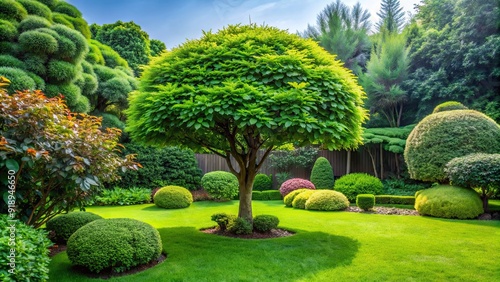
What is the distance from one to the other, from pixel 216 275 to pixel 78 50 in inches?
415

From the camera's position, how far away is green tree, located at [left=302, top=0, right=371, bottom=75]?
2377cm

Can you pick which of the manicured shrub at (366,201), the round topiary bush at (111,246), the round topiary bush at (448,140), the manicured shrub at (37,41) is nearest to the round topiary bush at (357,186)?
the round topiary bush at (448,140)

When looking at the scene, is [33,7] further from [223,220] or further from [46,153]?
A: [46,153]

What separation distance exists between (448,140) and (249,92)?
812 cm

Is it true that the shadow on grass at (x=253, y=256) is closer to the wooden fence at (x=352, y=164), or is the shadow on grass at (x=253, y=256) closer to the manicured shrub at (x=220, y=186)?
the manicured shrub at (x=220, y=186)

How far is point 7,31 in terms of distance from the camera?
1112cm

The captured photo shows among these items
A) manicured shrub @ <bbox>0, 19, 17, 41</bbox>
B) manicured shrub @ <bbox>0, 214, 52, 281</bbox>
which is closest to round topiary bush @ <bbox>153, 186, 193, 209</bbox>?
manicured shrub @ <bbox>0, 19, 17, 41</bbox>

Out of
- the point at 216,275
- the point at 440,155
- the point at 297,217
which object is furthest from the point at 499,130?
the point at 216,275

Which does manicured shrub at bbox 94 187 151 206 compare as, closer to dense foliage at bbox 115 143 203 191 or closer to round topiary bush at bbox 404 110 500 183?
dense foliage at bbox 115 143 203 191

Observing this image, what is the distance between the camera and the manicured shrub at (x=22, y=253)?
2943mm

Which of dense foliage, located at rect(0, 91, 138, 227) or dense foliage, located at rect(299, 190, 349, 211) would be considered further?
dense foliage, located at rect(299, 190, 349, 211)

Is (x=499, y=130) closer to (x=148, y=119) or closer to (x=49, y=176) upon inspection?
(x=148, y=119)

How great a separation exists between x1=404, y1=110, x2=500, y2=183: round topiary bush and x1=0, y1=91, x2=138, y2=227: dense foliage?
369 inches

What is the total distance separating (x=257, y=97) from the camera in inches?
216
